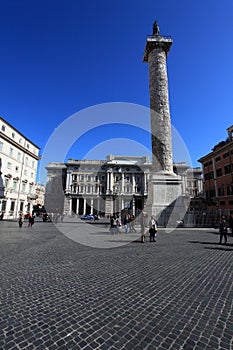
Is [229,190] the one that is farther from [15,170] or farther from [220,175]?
[15,170]

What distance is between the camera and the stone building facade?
26.5m

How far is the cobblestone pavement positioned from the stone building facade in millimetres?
25077

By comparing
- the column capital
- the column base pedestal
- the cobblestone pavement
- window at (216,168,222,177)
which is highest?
the column capital

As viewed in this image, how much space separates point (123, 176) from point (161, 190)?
153 feet

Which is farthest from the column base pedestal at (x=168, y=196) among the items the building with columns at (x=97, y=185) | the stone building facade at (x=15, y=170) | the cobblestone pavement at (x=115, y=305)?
the building with columns at (x=97, y=185)

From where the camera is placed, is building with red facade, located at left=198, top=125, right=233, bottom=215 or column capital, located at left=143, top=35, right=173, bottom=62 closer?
column capital, located at left=143, top=35, right=173, bottom=62

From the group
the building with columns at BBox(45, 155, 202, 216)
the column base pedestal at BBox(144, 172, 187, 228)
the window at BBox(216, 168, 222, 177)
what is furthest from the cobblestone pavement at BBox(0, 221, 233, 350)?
the building with columns at BBox(45, 155, 202, 216)

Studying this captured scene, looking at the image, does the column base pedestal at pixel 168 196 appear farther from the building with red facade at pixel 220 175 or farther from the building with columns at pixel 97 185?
the building with columns at pixel 97 185

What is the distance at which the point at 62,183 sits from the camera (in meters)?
64.1

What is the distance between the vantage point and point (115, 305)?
2943mm

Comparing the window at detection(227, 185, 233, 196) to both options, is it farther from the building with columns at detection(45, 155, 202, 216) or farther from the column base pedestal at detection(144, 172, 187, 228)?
the building with columns at detection(45, 155, 202, 216)

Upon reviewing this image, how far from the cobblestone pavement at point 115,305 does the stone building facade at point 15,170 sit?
25077 millimetres

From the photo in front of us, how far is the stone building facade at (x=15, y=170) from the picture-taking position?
26.5m

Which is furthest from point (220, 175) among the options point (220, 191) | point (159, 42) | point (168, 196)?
point (159, 42)
